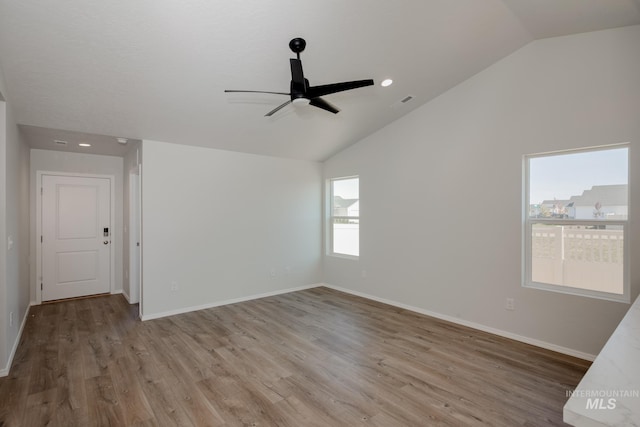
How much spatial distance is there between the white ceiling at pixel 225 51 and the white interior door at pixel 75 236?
1313mm

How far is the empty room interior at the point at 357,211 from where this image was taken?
7.88 feet

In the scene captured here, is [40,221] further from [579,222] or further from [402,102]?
[579,222]

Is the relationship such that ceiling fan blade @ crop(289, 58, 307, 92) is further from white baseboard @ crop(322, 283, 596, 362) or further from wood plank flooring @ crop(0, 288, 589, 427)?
white baseboard @ crop(322, 283, 596, 362)

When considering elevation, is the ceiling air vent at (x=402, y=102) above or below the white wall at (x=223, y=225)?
above

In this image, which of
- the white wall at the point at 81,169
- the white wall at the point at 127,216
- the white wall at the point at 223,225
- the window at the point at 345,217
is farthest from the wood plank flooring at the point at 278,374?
the window at the point at 345,217

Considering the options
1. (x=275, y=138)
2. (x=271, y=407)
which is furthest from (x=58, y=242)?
(x=271, y=407)

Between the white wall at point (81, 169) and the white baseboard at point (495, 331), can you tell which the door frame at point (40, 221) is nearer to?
the white wall at point (81, 169)

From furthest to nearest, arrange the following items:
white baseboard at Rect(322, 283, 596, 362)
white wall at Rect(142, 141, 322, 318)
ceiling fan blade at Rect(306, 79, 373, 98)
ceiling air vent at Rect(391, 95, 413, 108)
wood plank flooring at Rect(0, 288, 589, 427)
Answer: white wall at Rect(142, 141, 322, 318), ceiling air vent at Rect(391, 95, 413, 108), white baseboard at Rect(322, 283, 596, 362), ceiling fan blade at Rect(306, 79, 373, 98), wood plank flooring at Rect(0, 288, 589, 427)

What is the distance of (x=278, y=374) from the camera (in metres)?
2.81

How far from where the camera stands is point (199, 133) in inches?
165

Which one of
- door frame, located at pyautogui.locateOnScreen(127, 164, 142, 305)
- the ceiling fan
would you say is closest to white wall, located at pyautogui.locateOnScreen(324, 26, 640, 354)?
the ceiling fan

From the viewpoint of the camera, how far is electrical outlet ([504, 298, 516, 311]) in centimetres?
352

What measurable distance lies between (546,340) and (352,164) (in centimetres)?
365

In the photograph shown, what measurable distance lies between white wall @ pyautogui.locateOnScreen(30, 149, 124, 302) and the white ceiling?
991 millimetres
